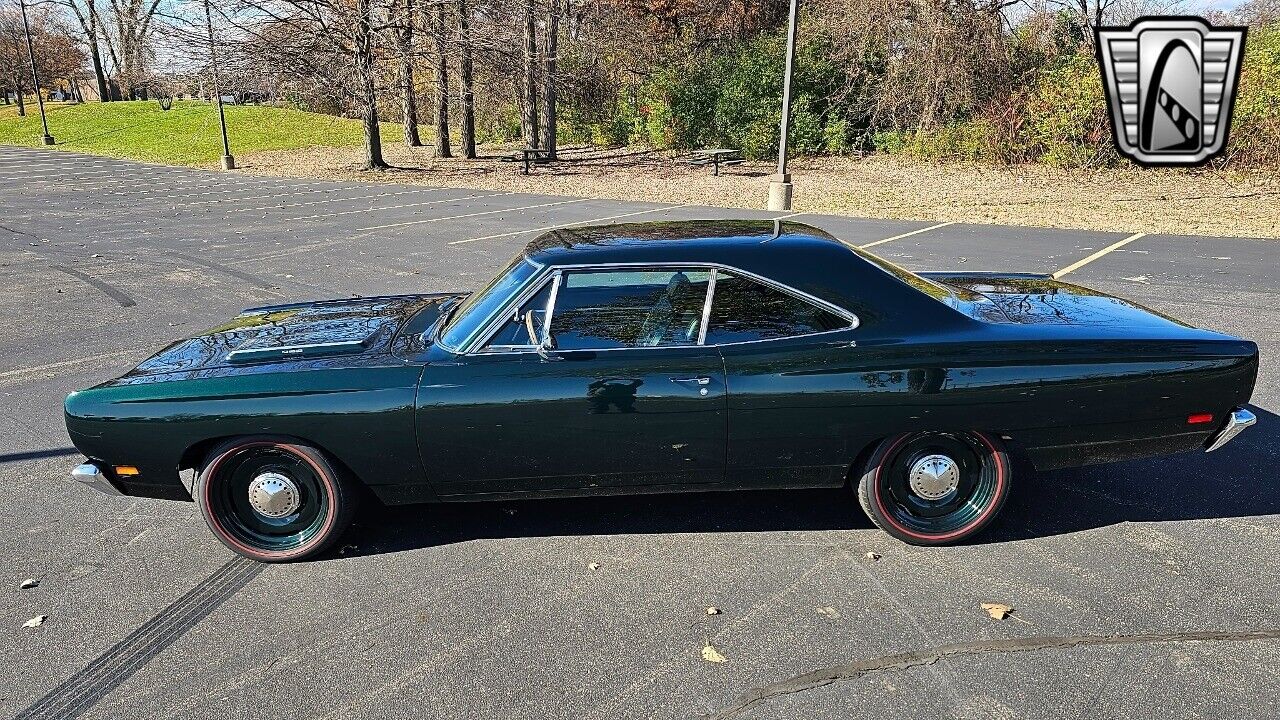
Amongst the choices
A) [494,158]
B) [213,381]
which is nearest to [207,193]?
[494,158]

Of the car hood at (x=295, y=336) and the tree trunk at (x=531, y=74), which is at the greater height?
the tree trunk at (x=531, y=74)

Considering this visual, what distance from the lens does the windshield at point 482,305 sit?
12.5 ft

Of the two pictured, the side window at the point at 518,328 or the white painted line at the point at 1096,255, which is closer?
the side window at the point at 518,328

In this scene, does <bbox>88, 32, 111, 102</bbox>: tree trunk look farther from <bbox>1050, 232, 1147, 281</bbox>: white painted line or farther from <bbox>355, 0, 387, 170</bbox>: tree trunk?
<bbox>1050, 232, 1147, 281</bbox>: white painted line

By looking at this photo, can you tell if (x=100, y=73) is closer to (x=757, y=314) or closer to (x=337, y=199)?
(x=337, y=199)

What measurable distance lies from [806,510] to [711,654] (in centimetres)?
125

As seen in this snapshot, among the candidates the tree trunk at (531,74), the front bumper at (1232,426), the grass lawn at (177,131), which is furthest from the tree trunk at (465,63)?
the front bumper at (1232,426)

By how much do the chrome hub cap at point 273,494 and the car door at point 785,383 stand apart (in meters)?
1.92

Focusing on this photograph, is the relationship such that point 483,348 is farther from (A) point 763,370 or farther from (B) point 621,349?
(A) point 763,370

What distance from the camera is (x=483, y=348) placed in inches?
147

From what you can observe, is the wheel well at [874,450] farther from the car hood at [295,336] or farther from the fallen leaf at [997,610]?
the car hood at [295,336]

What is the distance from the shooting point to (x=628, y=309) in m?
3.89

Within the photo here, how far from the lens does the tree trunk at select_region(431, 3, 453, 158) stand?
2325 cm

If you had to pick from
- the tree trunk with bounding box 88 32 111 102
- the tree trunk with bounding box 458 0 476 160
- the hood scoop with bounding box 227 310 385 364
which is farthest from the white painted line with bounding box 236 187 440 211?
the tree trunk with bounding box 88 32 111 102
